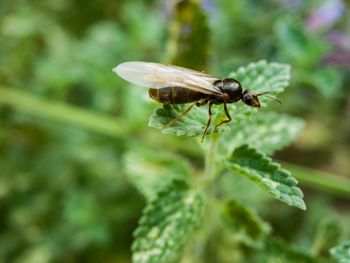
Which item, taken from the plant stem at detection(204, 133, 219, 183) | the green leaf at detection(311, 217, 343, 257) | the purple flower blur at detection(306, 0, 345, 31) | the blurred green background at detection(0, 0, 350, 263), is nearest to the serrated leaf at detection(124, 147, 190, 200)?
the plant stem at detection(204, 133, 219, 183)

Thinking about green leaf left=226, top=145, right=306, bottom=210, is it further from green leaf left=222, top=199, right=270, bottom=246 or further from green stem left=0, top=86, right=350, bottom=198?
green stem left=0, top=86, right=350, bottom=198

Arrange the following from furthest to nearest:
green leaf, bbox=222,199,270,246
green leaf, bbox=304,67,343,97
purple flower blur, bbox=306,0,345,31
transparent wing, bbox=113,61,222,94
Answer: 1. purple flower blur, bbox=306,0,345,31
2. green leaf, bbox=304,67,343,97
3. green leaf, bbox=222,199,270,246
4. transparent wing, bbox=113,61,222,94

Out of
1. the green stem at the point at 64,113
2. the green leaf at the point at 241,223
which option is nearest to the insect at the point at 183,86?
the green leaf at the point at 241,223

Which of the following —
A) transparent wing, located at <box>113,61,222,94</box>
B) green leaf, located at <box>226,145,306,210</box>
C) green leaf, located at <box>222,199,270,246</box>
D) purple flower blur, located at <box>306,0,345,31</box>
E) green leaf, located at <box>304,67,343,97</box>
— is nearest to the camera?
green leaf, located at <box>226,145,306,210</box>

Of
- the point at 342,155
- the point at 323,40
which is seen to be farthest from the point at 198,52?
the point at 342,155

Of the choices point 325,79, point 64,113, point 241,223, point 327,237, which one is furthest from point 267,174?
point 64,113

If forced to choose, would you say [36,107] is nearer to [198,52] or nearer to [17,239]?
[17,239]

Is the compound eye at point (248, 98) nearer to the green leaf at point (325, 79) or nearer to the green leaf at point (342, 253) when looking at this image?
the green leaf at point (342, 253)
